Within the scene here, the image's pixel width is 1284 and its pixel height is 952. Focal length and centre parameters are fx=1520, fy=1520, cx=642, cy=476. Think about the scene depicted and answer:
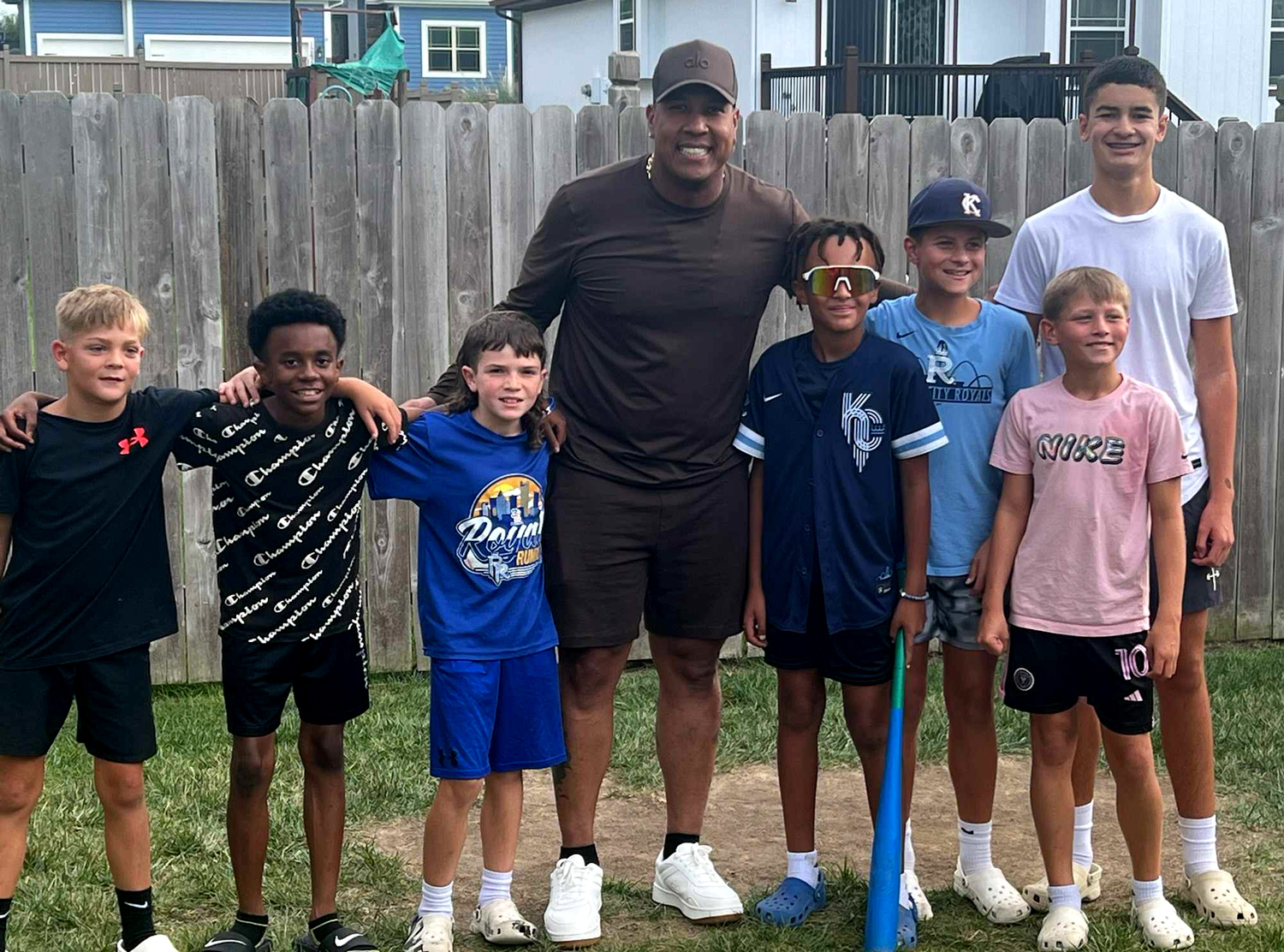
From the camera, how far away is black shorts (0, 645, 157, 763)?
355cm

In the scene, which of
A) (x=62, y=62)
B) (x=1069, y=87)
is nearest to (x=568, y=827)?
(x=1069, y=87)

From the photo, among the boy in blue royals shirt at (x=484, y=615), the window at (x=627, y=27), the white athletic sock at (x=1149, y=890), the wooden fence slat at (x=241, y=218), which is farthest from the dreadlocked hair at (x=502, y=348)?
the window at (x=627, y=27)

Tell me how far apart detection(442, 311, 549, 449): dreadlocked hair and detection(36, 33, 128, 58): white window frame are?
32.8 m

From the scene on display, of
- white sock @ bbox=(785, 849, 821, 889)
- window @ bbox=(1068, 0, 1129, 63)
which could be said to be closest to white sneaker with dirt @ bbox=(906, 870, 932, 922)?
white sock @ bbox=(785, 849, 821, 889)

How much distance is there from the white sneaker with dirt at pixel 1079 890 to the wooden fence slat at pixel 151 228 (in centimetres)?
338

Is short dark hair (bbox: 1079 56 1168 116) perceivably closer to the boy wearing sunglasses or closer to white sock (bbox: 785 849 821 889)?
the boy wearing sunglasses

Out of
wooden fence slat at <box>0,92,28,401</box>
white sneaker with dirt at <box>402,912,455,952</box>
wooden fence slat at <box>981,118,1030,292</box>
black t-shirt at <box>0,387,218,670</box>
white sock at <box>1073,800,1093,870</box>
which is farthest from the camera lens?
wooden fence slat at <box>981,118,1030,292</box>

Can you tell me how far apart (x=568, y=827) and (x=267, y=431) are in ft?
4.52

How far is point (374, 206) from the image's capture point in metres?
6.07

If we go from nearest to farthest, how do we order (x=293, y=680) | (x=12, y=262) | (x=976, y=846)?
(x=293, y=680) < (x=976, y=846) < (x=12, y=262)

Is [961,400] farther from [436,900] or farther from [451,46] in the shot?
[451,46]

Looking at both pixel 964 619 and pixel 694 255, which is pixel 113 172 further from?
pixel 964 619

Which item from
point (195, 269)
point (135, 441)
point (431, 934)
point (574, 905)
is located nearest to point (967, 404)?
point (574, 905)

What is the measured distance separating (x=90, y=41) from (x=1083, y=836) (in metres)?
34.4
